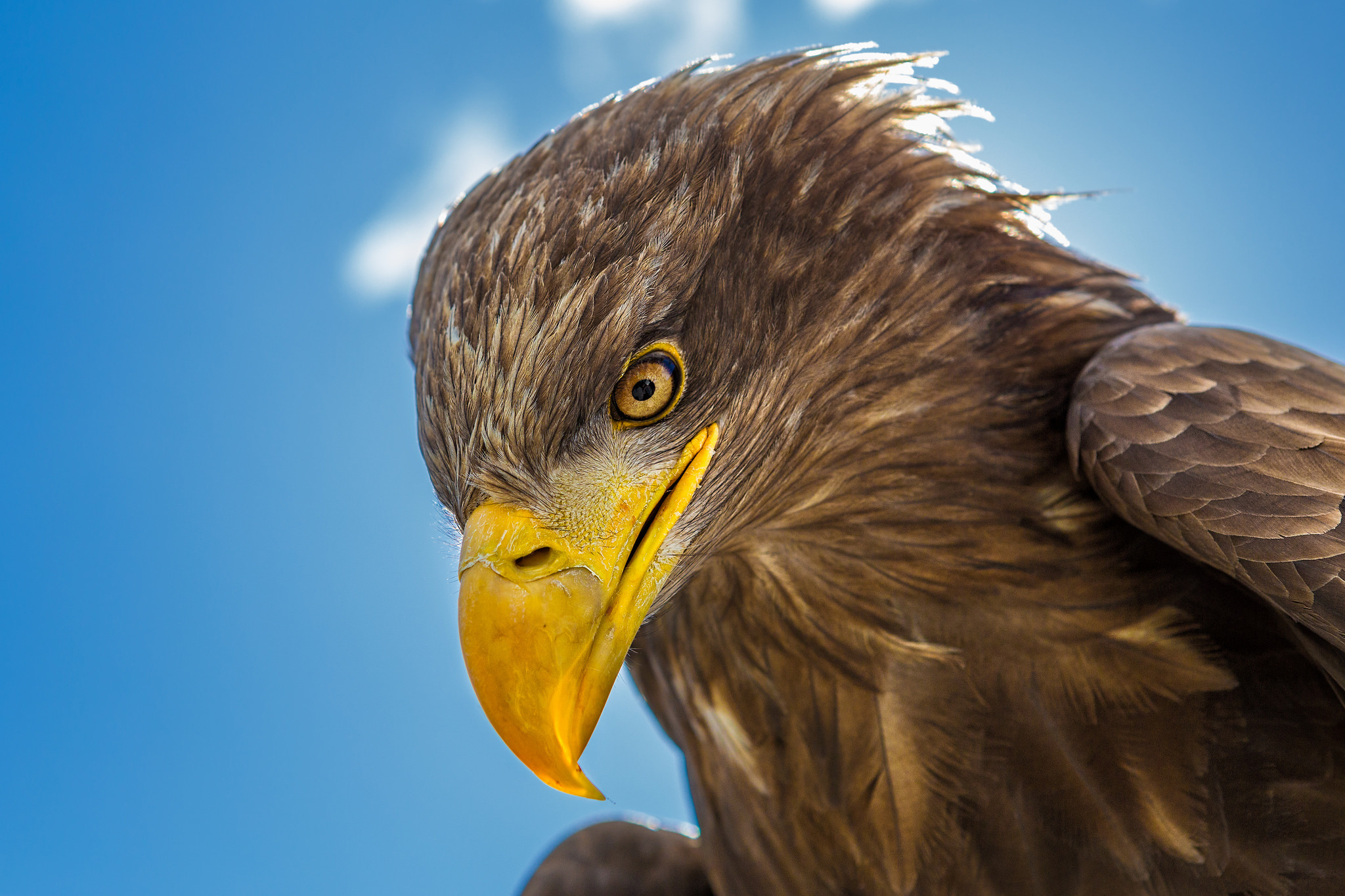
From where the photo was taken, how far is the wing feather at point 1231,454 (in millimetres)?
1333

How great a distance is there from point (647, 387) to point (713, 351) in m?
0.13

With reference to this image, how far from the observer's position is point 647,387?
155cm

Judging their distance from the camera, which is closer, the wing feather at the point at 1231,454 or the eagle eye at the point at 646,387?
the wing feather at the point at 1231,454

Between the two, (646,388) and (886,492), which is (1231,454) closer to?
(886,492)

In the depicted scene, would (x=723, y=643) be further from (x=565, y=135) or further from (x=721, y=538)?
(x=565, y=135)

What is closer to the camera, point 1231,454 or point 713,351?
point 1231,454

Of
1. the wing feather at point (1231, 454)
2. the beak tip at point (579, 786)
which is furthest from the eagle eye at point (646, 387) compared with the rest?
the wing feather at point (1231, 454)

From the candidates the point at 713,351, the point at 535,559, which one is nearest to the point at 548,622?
the point at 535,559

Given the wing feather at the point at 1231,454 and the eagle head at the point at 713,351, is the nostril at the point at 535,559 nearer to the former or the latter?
the eagle head at the point at 713,351

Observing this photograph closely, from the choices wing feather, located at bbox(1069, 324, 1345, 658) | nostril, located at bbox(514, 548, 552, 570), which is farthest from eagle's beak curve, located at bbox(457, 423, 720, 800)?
wing feather, located at bbox(1069, 324, 1345, 658)

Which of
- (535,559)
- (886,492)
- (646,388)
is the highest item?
(646,388)

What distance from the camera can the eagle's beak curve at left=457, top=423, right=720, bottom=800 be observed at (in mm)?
1413

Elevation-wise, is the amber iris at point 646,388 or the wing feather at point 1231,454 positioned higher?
the amber iris at point 646,388

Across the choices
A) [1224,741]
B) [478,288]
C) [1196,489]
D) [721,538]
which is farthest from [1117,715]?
[478,288]
